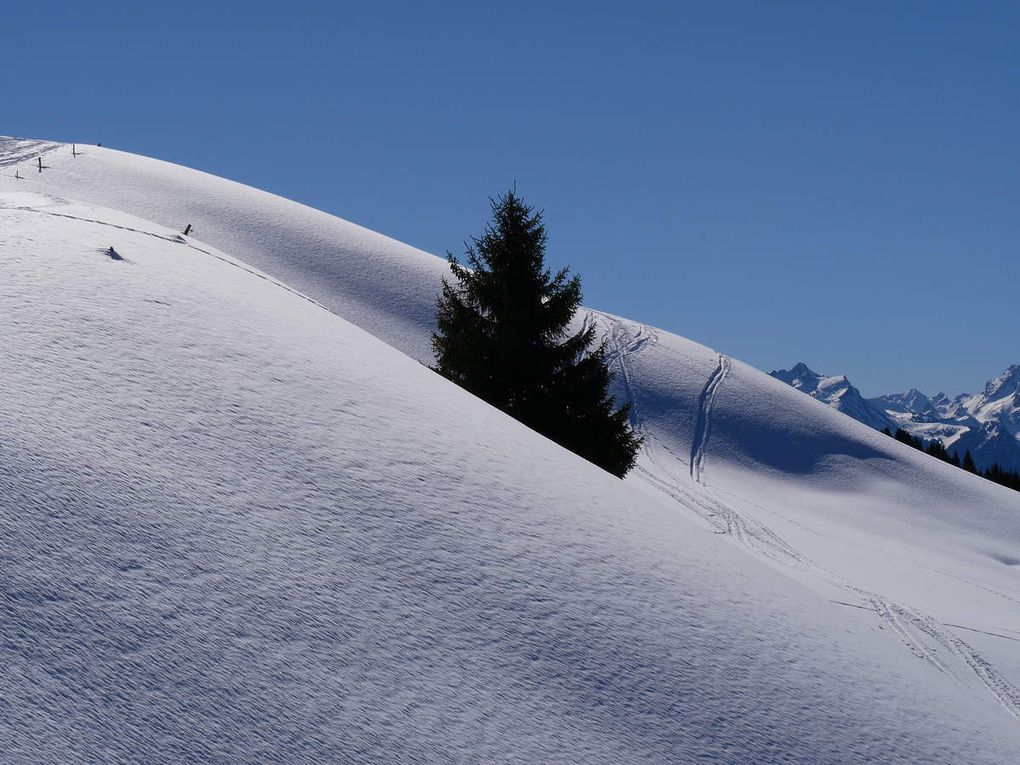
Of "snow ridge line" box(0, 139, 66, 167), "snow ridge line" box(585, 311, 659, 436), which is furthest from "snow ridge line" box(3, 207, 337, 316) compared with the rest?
"snow ridge line" box(0, 139, 66, 167)

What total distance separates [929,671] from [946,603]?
1493 centimetres

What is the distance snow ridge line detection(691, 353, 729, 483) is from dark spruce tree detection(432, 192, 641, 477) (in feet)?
48.9

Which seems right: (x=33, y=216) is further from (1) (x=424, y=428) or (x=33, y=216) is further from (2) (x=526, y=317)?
(2) (x=526, y=317)

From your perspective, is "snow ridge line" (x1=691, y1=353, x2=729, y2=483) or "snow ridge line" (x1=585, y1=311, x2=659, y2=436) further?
"snow ridge line" (x1=585, y1=311, x2=659, y2=436)

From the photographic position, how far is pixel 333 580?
742 cm

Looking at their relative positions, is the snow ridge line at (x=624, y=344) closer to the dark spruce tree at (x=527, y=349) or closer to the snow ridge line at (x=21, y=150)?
the dark spruce tree at (x=527, y=349)

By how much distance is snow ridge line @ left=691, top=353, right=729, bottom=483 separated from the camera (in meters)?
37.4

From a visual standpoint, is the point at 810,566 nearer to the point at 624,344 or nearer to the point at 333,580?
the point at 333,580

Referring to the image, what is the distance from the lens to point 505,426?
12.6 m

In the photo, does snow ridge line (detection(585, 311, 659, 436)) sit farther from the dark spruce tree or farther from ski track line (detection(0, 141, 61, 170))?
ski track line (detection(0, 141, 61, 170))

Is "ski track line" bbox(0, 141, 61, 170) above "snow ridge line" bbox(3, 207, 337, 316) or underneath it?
above

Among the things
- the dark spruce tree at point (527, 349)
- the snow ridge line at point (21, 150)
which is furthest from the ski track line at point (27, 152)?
the dark spruce tree at point (527, 349)

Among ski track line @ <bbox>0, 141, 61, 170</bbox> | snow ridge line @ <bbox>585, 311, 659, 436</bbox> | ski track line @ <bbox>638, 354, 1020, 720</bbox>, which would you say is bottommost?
ski track line @ <bbox>638, 354, 1020, 720</bbox>

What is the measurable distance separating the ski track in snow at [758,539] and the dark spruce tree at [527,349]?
8.58 ft
